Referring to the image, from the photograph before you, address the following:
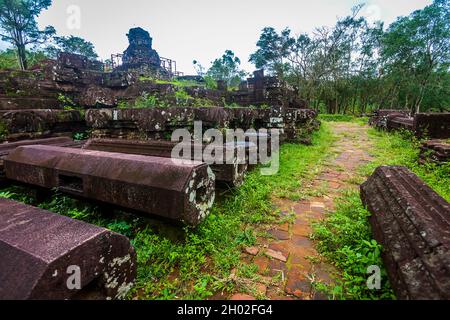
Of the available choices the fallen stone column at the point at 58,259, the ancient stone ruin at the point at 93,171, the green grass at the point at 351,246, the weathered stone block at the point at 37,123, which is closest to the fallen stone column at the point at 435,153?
the green grass at the point at 351,246

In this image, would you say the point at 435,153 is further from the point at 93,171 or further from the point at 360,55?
the point at 360,55

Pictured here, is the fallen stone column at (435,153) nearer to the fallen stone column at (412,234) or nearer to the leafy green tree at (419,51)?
the fallen stone column at (412,234)

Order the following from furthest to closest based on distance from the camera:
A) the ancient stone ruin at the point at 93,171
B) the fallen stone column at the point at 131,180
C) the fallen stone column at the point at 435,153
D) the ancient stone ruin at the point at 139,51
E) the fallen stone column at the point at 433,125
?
the ancient stone ruin at the point at 139,51 < the fallen stone column at the point at 433,125 < the fallen stone column at the point at 435,153 < the fallen stone column at the point at 131,180 < the ancient stone ruin at the point at 93,171

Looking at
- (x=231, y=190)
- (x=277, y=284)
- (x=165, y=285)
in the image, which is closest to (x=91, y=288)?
(x=165, y=285)

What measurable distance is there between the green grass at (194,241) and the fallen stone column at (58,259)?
365 millimetres

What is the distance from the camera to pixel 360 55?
2914cm

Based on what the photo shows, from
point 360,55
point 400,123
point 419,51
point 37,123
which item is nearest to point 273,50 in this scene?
point 360,55

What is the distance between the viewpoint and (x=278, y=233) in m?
2.55

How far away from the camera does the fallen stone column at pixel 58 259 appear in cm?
105

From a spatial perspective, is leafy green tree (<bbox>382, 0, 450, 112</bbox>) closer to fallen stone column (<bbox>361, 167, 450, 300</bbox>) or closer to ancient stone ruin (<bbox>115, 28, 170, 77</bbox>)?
ancient stone ruin (<bbox>115, 28, 170, 77</bbox>)

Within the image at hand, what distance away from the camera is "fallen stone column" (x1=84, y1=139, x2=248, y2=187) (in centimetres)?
301

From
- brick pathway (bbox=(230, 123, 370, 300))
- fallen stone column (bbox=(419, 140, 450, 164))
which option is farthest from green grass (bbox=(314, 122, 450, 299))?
fallen stone column (bbox=(419, 140, 450, 164))

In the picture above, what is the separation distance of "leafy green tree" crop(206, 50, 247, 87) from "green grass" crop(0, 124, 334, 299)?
1663 inches

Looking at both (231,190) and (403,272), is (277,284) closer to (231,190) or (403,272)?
(403,272)
